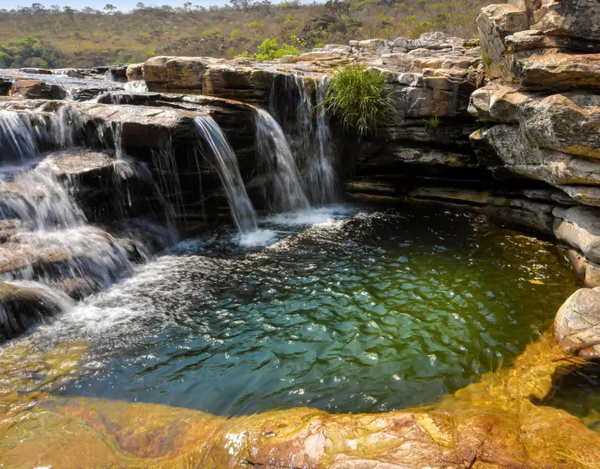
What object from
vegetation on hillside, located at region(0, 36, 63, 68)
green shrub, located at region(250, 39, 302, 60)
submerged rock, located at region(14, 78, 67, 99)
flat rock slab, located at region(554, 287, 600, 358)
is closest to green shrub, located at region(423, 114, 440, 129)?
flat rock slab, located at region(554, 287, 600, 358)

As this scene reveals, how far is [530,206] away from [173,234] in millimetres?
7738

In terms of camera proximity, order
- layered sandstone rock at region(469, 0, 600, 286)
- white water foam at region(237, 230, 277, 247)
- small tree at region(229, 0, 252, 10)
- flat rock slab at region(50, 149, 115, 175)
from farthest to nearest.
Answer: small tree at region(229, 0, 252, 10) < white water foam at region(237, 230, 277, 247) < flat rock slab at region(50, 149, 115, 175) < layered sandstone rock at region(469, 0, 600, 286)

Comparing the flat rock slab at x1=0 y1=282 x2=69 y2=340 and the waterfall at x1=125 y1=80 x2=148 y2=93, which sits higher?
the waterfall at x1=125 y1=80 x2=148 y2=93

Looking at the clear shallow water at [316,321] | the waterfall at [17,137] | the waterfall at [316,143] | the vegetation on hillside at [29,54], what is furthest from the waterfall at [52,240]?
the vegetation on hillside at [29,54]

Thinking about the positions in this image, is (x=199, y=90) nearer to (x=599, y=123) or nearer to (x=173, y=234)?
(x=173, y=234)

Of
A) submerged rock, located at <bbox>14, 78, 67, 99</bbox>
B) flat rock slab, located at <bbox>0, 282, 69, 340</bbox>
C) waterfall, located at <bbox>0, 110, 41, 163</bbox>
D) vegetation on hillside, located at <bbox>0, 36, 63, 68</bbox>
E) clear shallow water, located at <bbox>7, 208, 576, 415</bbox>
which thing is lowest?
clear shallow water, located at <bbox>7, 208, 576, 415</bbox>

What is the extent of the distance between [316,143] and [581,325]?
8140 mm

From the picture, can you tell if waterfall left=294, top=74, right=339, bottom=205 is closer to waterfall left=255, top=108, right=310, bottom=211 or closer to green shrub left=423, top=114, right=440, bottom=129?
waterfall left=255, top=108, right=310, bottom=211

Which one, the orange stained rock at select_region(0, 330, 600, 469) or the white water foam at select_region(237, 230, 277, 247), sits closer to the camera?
the orange stained rock at select_region(0, 330, 600, 469)

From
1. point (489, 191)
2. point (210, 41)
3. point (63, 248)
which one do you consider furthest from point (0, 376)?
point (210, 41)

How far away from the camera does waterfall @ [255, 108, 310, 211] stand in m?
10.1

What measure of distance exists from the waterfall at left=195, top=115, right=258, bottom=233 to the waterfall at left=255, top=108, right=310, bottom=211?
3.40 feet

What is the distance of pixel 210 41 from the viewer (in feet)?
129

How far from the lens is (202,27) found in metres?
49.7
